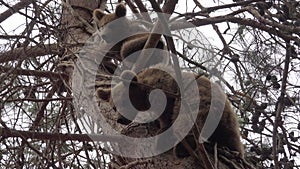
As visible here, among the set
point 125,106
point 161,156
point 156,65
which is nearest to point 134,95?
point 125,106

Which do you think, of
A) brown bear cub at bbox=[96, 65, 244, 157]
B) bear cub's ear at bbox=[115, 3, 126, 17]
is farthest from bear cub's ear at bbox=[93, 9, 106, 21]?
brown bear cub at bbox=[96, 65, 244, 157]

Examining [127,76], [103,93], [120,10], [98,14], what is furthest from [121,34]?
[127,76]

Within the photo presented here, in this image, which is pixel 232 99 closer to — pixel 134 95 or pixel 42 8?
pixel 134 95

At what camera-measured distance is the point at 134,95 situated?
9.58ft

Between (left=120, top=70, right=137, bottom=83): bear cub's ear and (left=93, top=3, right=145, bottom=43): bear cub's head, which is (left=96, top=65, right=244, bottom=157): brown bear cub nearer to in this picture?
(left=120, top=70, right=137, bottom=83): bear cub's ear

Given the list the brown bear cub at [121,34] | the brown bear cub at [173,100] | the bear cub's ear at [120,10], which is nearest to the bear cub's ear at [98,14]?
the brown bear cub at [121,34]

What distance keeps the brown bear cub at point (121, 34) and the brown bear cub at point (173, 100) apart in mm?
588

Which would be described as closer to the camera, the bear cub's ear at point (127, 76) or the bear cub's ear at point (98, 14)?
the bear cub's ear at point (127, 76)

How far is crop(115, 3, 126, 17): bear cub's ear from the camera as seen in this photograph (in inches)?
176

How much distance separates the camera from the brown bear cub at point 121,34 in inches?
166

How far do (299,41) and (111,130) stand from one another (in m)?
1.39

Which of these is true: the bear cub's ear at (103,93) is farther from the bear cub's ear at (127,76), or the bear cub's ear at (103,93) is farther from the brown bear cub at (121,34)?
the brown bear cub at (121,34)

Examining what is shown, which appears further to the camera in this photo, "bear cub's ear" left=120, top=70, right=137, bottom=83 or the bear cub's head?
the bear cub's head

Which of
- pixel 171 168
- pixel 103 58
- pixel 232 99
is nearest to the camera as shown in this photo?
pixel 171 168
